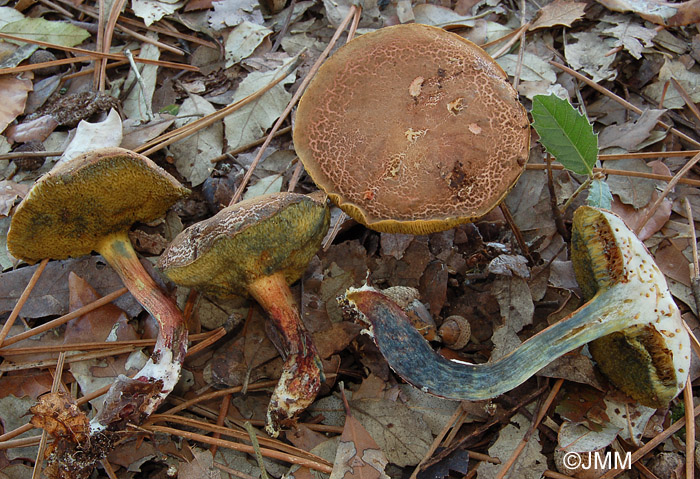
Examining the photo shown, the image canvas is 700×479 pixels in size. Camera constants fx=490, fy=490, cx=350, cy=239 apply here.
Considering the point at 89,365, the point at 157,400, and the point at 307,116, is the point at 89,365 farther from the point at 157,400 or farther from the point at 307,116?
the point at 307,116

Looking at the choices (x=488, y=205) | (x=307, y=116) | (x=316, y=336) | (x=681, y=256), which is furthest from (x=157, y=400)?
(x=681, y=256)

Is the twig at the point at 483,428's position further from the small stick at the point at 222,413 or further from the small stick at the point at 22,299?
the small stick at the point at 22,299

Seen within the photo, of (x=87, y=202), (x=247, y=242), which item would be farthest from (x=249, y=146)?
(x=247, y=242)

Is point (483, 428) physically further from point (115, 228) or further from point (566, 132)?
point (115, 228)

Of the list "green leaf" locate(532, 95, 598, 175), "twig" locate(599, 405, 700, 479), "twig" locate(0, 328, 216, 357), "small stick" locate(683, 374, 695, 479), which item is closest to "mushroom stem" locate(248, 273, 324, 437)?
"twig" locate(0, 328, 216, 357)

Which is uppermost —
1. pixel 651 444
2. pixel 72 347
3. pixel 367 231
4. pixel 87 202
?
pixel 87 202

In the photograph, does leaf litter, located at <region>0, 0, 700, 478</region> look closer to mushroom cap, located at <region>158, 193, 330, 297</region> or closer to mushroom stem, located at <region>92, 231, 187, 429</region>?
mushroom stem, located at <region>92, 231, 187, 429</region>
